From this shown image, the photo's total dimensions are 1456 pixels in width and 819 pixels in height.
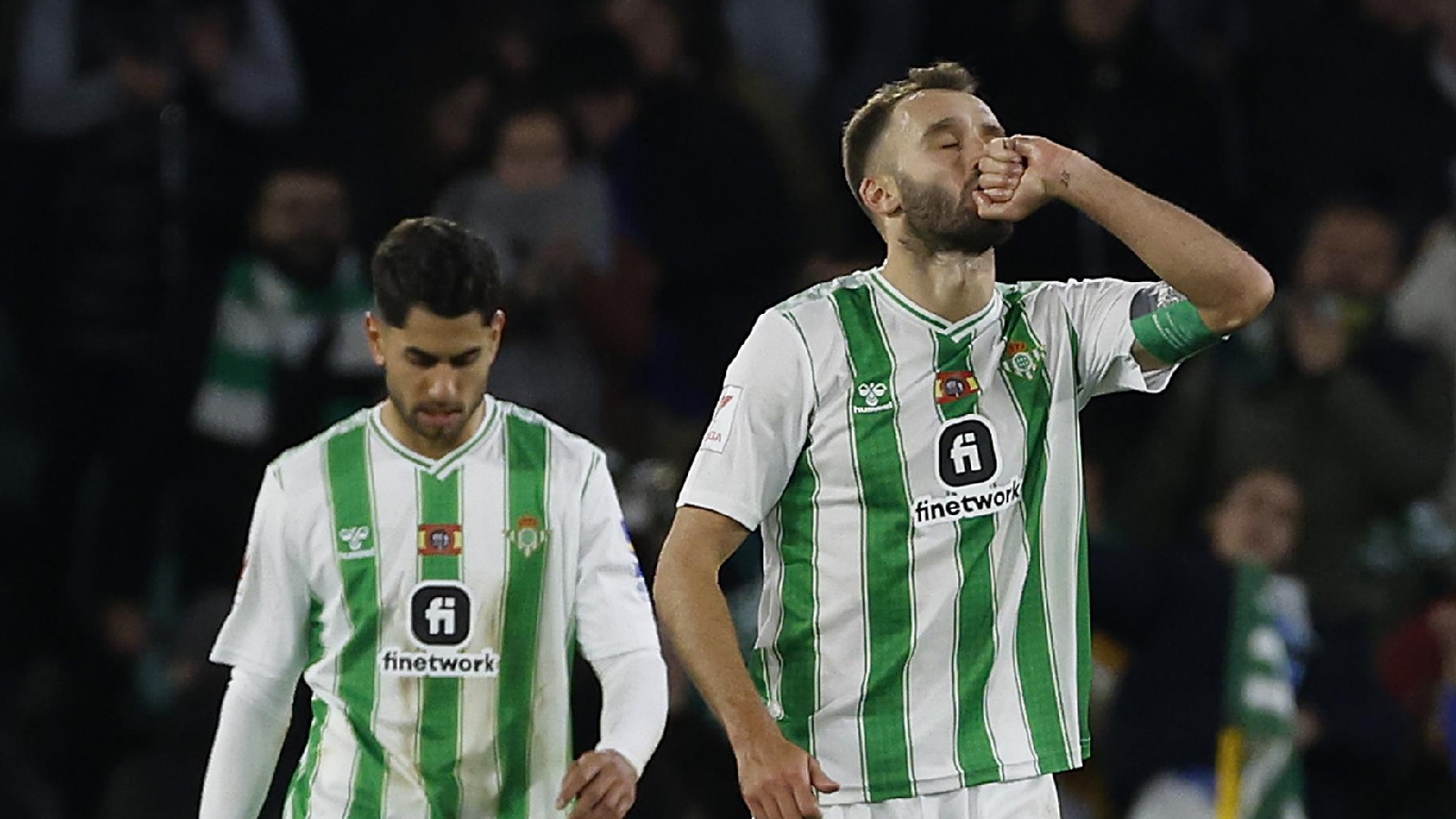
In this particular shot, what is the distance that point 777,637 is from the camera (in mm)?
3941

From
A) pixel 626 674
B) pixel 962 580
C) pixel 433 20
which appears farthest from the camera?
pixel 433 20

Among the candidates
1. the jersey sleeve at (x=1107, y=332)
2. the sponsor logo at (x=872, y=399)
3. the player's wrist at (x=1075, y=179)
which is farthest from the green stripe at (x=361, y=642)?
the player's wrist at (x=1075, y=179)

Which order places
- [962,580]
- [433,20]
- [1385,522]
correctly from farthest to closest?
1. [433,20]
2. [1385,522]
3. [962,580]

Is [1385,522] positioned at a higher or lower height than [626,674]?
higher

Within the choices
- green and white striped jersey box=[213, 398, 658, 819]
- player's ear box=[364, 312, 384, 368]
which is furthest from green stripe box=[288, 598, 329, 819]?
player's ear box=[364, 312, 384, 368]

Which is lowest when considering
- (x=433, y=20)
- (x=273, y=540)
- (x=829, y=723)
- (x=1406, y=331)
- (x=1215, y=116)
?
(x=829, y=723)

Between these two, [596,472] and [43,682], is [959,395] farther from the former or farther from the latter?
[43,682]

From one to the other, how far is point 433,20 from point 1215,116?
2598 mm

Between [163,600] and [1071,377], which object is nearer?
[1071,377]

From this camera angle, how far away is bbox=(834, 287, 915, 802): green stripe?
12.6 ft

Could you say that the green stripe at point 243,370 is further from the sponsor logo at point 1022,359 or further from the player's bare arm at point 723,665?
the sponsor logo at point 1022,359

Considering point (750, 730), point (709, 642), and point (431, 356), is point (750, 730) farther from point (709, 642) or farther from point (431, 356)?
point (431, 356)

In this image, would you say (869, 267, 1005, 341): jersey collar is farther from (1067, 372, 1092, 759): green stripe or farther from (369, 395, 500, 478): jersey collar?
(369, 395, 500, 478): jersey collar

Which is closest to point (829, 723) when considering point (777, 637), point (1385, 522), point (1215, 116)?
point (777, 637)
